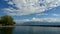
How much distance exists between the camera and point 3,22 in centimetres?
2169

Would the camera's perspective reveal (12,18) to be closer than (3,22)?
Yes

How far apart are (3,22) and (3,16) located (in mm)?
831

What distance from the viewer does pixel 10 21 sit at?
67.5ft

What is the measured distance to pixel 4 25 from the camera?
21.3 m

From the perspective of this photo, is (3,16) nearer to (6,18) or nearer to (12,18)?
(6,18)

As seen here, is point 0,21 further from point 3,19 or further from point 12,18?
point 12,18

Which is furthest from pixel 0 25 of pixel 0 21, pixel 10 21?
pixel 10 21

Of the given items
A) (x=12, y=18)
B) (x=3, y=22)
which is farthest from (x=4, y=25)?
(x=12, y=18)

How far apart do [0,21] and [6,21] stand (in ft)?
2.46

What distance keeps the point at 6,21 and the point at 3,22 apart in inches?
18.4

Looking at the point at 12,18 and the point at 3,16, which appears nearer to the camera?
the point at 12,18

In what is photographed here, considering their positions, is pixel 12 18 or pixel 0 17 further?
pixel 0 17

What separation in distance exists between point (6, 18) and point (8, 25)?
0.87m

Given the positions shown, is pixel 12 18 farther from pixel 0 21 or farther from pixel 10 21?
pixel 0 21
